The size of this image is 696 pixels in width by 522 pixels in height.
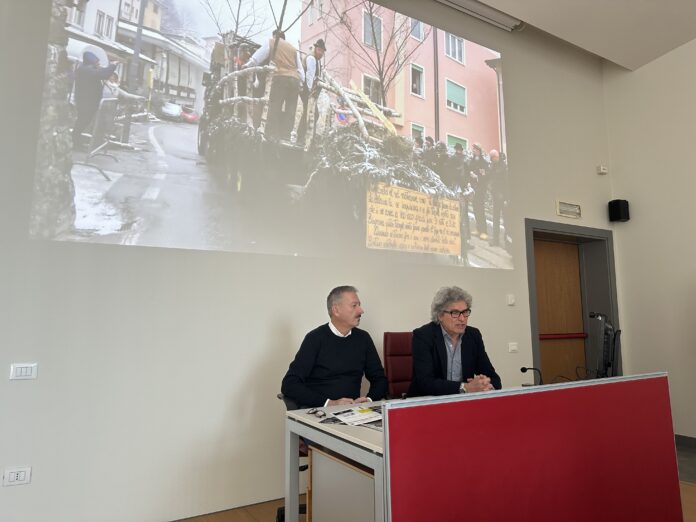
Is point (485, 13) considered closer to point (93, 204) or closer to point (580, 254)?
point (580, 254)

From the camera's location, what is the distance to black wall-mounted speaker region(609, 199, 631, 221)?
4.55 metres

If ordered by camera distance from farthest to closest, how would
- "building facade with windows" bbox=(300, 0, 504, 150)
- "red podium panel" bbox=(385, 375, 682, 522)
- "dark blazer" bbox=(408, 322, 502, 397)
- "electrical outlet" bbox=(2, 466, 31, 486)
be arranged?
"building facade with windows" bbox=(300, 0, 504, 150), "dark blazer" bbox=(408, 322, 502, 397), "electrical outlet" bbox=(2, 466, 31, 486), "red podium panel" bbox=(385, 375, 682, 522)

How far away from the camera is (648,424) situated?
1842mm

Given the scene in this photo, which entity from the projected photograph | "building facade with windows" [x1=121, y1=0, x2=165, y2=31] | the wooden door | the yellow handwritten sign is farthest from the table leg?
the wooden door

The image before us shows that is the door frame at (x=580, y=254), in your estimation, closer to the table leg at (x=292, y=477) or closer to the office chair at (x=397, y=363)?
the office chair at (x=397, y=363)

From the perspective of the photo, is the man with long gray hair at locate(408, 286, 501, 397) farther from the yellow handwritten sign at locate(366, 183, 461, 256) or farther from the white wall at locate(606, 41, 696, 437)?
the white wall at locate(606, 41, 696, 437)

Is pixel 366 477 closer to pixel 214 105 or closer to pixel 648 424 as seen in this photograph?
pixel 648 424

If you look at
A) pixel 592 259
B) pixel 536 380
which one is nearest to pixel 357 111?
pixel 536 380

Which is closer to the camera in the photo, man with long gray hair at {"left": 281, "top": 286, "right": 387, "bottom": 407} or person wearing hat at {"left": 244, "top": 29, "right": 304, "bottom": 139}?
man with long gray hair at {"left": 281, "top": 286, "right": 387, "bottom": 407}

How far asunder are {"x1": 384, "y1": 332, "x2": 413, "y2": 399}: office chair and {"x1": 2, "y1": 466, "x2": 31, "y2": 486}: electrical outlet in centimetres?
184

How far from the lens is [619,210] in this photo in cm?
456

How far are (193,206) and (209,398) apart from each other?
1113 mm

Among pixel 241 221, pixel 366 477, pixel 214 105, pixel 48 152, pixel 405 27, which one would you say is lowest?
pixel 366 477

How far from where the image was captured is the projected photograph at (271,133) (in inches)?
94.5
